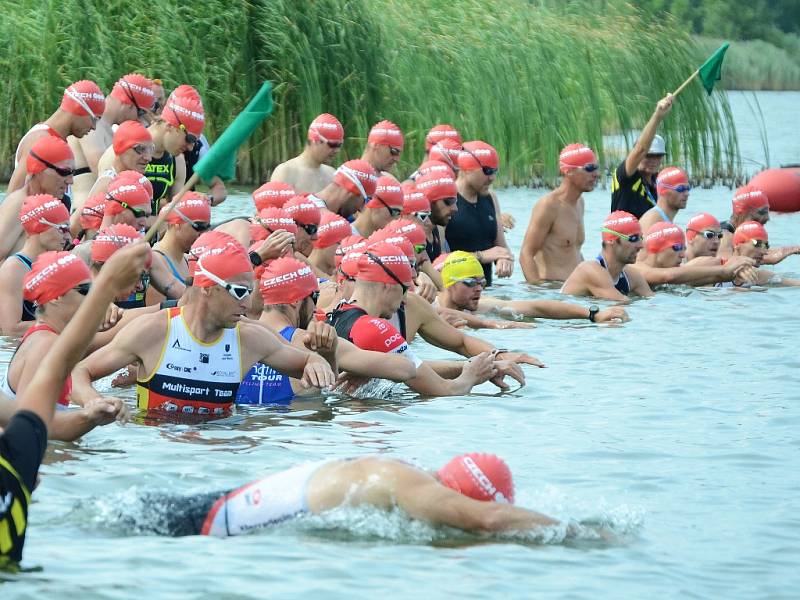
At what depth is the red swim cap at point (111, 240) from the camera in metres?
10.5

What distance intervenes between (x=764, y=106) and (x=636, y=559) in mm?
56670

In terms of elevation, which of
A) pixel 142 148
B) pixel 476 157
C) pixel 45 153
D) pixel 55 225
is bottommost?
pixel 55 225

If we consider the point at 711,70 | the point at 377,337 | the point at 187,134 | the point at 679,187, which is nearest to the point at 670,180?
the point at 679,187

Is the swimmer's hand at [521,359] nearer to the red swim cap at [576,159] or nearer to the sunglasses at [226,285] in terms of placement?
the sunglasses at [226,285]

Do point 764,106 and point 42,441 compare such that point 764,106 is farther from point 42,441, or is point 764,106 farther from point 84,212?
point 42,441

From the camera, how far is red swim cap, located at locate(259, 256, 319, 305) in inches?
376

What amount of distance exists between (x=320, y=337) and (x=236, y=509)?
238 centimetres

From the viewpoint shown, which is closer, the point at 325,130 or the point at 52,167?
the point at 52,167

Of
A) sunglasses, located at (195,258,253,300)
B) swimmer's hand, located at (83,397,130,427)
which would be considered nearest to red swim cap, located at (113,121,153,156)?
sunglasses, located at (195,258,253,300)

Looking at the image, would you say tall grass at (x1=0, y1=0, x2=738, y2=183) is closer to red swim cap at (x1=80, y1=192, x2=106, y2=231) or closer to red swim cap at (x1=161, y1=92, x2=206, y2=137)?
red swim cap at (x1=161, y1=92, x2=206, y2=137)

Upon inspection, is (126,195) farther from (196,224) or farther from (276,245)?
(276,245)

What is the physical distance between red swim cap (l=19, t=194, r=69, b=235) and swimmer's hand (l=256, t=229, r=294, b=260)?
1.64m

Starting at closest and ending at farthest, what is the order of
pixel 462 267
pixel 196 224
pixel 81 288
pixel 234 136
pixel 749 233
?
1. pixel 234 136
2. pixel 81 288
3. pixel 196 224
4. pixel 462 267
5. pixel 749 233

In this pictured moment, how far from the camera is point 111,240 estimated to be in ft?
34.6
